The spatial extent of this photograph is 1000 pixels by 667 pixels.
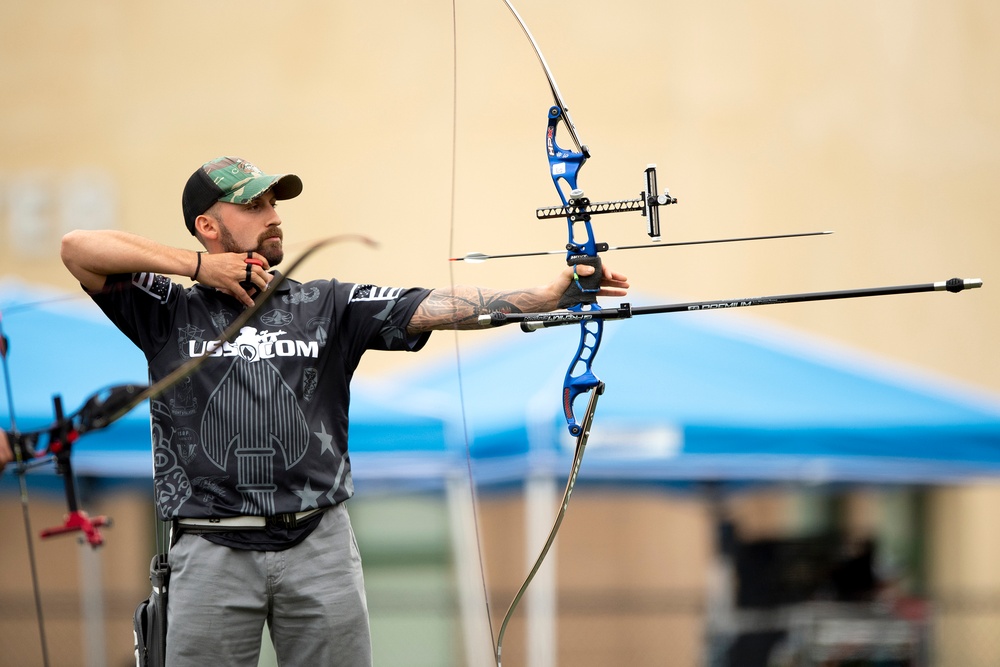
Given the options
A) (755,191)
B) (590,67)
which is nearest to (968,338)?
(755,191)

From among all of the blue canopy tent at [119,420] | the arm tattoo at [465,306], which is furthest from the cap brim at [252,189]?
the blue canopy tent at [119,420]

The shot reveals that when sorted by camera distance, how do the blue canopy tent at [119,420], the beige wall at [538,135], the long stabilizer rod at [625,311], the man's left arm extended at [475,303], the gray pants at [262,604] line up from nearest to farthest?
the long stabilizer rod at [625,311], the gray pants at [262,604], the man's left arm extended at [475,303], the blue canopy tent at [119,420], the beige wall at [538,135]

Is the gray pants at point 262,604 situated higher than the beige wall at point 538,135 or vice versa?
the beige wall at point 538,135

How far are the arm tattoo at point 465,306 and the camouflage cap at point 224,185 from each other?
0.44 meters

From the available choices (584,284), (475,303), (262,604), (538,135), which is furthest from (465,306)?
(538,135)

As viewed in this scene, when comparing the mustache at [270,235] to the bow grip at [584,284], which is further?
the mustache at [270,235]

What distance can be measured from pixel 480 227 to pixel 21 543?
3.30 meters

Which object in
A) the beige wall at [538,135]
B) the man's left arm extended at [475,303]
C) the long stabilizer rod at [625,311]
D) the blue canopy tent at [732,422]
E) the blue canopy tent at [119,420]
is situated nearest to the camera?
the long stabilizer rod at [625,311]

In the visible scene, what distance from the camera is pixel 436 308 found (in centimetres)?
257

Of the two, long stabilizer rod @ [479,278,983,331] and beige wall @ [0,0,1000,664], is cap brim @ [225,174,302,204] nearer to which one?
long stabilizer rod @ [479,278,983,331]

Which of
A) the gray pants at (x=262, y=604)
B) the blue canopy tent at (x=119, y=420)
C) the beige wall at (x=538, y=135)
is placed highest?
the beige wall at (x=538, y=135)

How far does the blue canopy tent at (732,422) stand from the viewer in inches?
193

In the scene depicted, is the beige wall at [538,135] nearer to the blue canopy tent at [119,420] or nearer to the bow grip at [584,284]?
the blue canopy tent at [119,420]

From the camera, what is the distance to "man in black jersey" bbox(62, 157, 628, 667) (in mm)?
2395
